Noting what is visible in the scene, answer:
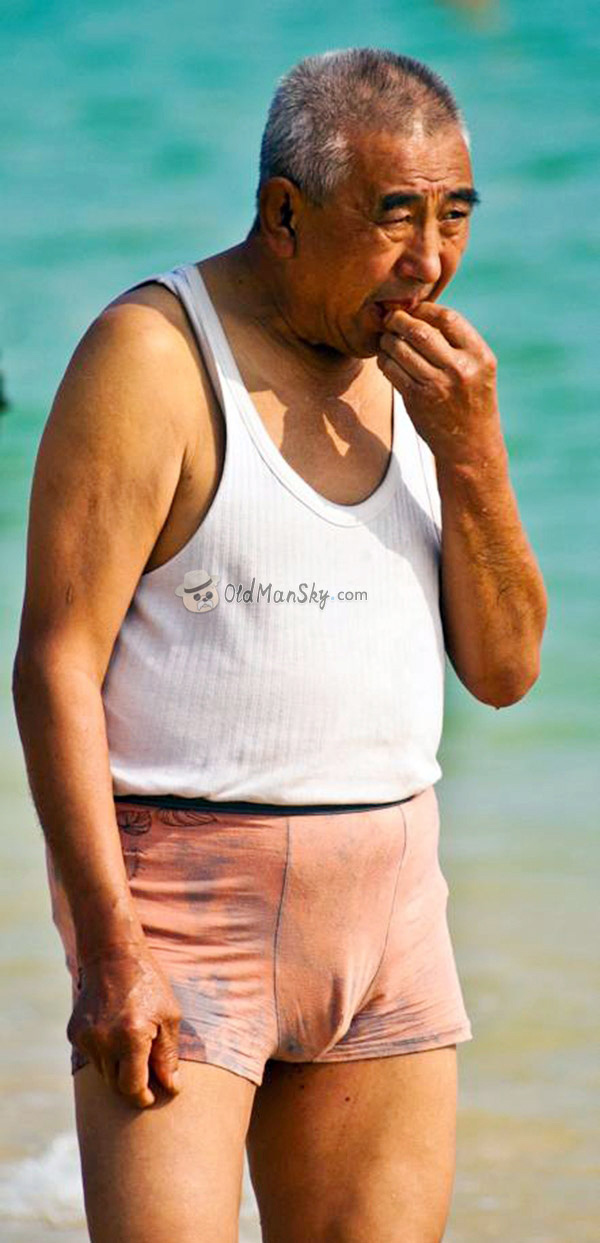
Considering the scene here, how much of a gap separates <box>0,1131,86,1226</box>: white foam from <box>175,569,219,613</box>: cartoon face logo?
202 centimetres

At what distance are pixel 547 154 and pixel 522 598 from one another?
5268mm

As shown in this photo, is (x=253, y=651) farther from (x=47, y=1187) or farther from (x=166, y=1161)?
(x=47, y=1187)

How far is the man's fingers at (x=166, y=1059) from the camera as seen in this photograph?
90.4 inches

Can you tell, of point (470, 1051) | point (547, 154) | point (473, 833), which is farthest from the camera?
point (547, 154)

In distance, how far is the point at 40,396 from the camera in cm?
771

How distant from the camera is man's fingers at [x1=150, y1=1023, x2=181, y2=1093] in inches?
90.4

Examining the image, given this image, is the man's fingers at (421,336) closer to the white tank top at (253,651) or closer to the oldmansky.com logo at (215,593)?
the white tank top at (253,651)

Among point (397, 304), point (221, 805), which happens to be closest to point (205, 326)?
point (397, 304)

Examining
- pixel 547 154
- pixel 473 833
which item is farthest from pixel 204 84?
pixel 473 833

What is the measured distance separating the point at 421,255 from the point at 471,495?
29cm

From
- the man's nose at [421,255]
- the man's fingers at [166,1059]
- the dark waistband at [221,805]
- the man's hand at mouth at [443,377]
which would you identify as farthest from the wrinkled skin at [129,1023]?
the man's nose at [421,255]

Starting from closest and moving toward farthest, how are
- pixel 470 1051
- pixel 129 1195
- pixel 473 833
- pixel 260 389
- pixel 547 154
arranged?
pixel 129 1195
pixel 260 389
pixel 470 1051
pixel 473 833
pixel 547 154

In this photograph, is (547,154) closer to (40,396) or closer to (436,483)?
(40,396)

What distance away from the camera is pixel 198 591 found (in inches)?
94.3
